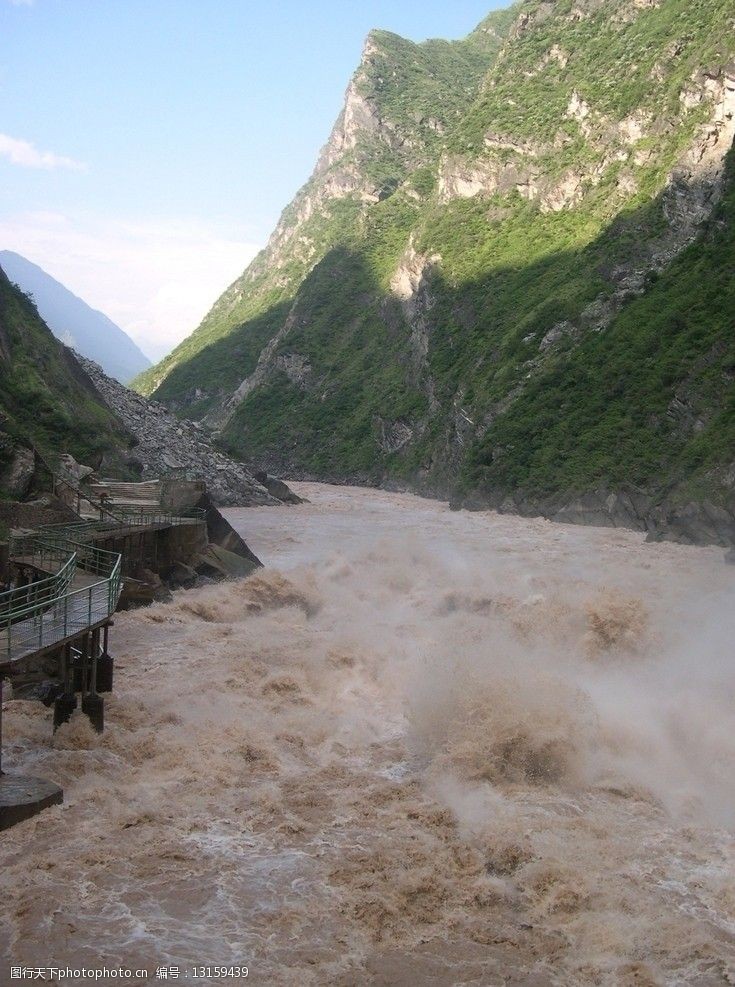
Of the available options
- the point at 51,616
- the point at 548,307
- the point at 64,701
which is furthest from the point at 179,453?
the point at 64,701

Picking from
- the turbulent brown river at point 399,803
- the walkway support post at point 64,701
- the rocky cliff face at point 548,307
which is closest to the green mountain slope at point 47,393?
the turbulent brown river at point 399,803

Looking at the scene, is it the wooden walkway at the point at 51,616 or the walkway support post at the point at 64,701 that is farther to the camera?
the walkway support post at the point at 64,701

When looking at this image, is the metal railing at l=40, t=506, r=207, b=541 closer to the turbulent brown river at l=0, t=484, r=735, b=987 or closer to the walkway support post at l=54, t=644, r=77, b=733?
the turbulent brown river at l=0, t=484, r=735, b=987

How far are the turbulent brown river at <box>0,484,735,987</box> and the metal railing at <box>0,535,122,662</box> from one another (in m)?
1.68

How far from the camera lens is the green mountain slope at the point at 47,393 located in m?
48.5

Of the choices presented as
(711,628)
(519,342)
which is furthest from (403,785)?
(519,342)

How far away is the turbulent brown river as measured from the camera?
30.2ft

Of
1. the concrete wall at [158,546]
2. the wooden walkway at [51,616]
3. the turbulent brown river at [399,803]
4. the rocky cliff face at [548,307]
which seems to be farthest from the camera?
the rocky cliff face at [548,307]

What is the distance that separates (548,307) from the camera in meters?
73.8

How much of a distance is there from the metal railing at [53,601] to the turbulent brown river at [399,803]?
5.50ft

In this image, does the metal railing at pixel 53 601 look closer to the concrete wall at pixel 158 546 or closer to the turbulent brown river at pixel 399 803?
the turbulent brown river at pixel 399 803

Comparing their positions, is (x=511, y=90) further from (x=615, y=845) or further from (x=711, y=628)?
(x=615, y=845)

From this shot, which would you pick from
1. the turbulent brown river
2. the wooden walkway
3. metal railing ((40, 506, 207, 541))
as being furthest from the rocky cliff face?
the wooden walkway

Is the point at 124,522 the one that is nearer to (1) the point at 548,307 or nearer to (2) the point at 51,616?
(2) the point at 51,616
